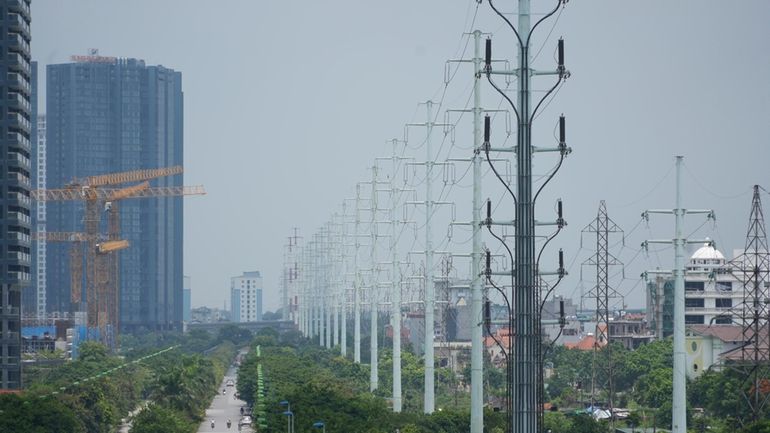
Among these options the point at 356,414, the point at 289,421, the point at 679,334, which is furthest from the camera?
the point at 356,414

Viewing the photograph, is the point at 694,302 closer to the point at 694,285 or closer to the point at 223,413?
the point at 694,285

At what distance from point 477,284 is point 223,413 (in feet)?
224

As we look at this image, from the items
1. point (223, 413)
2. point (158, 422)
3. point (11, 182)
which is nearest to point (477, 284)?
point (158, 422)

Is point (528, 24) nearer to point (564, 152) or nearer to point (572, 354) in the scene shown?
point (564, 152)

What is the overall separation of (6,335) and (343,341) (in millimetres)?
67311

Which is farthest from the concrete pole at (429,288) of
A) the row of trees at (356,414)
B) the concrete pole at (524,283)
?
the concrete pole at (524,283)

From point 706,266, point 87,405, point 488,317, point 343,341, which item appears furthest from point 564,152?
point 343,341

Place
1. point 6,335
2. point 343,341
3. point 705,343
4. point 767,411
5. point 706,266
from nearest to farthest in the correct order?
point 767,411 < point 6,335 < point 705,343 < point 706,266 < point 343,341

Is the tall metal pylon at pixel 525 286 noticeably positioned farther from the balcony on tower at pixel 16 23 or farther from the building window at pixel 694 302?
the building window at pixel 694 302

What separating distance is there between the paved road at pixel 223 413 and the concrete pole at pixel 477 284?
43102mm

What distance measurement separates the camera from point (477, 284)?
61750mm

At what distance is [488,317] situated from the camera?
135 feet

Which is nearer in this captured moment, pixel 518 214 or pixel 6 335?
pixel 518 214

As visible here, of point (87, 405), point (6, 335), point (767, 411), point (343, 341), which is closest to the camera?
point (767, 411)
